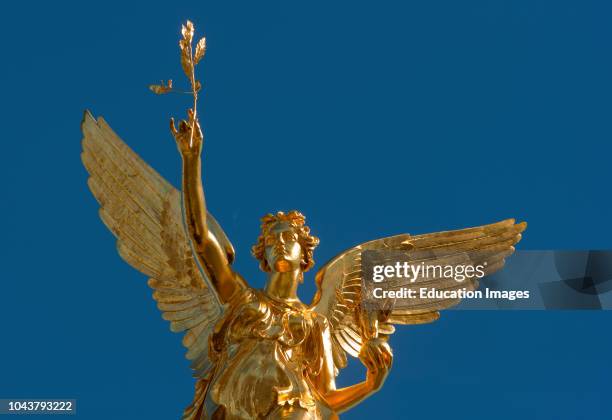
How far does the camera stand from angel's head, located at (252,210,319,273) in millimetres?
10938

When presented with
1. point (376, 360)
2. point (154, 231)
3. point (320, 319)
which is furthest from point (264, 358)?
point (154, 231)

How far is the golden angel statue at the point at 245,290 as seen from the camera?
34.3 ft

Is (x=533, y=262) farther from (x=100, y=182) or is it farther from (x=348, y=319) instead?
(x=100, y=182)

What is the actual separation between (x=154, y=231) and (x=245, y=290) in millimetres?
1143

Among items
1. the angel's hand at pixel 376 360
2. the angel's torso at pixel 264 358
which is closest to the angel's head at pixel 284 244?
the angel's torso at pixel 264 358

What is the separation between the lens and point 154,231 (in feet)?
37.8

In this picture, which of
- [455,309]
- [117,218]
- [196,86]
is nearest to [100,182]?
[117,218]

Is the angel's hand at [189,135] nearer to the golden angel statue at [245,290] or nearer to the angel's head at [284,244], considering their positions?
the golden angel statue at [245,290]

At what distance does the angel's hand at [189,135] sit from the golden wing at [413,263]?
173 cm

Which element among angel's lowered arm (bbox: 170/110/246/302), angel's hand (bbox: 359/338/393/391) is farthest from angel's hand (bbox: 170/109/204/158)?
angel's hand (bbox: 359/338/393/391)

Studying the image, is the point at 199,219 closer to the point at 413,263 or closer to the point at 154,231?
the point at 154,231

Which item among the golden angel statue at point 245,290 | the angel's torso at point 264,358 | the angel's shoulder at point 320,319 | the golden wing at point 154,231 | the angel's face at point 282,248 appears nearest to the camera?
the angel's torso at point 264,358

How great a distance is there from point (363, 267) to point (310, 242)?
2.14ft

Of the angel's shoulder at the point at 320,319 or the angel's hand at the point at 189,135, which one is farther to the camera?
the angel's shoulder at the point at 320,319
